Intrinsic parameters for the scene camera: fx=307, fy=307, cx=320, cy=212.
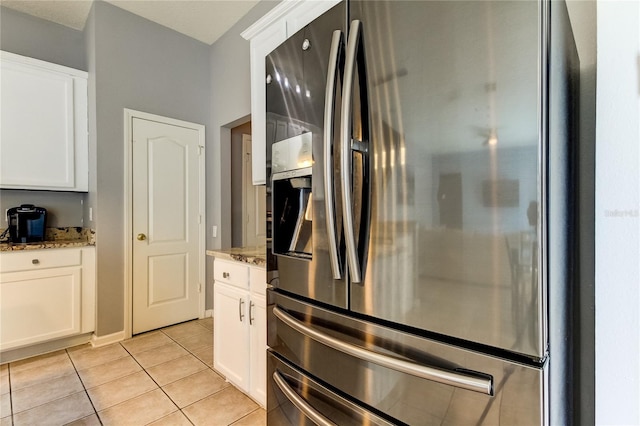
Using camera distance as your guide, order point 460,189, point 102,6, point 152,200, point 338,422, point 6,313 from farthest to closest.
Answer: point 152,200 → point 102,6 → point 6,313 → point 338,422 → point 460,189

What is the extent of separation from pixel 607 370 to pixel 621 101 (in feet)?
2.46

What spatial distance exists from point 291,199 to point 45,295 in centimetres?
258

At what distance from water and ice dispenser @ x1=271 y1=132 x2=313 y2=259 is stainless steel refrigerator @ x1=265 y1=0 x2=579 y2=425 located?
3.2 inches

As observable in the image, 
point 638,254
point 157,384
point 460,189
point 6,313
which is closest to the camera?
point 460,189

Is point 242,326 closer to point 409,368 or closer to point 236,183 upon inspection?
point 409,368

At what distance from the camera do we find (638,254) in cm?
81

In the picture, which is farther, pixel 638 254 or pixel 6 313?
pixel 6 313

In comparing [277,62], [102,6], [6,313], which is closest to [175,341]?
[6,313]

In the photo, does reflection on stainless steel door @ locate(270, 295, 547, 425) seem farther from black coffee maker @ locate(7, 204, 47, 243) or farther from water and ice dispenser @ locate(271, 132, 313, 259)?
black coffee maker @ locate(7, 204, 47, 243)

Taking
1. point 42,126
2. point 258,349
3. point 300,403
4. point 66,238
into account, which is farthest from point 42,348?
point 300,403

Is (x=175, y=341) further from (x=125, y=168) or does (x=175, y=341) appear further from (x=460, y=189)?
(x=460, y=189)

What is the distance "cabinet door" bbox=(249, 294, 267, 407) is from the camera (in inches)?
66.6

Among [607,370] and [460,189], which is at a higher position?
[460,189]

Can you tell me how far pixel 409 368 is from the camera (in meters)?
0.75
